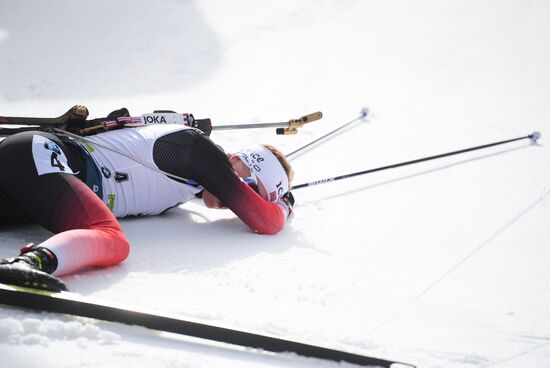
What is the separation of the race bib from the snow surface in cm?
29

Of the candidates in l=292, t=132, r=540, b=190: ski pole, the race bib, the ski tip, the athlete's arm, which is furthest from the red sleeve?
the ski tip

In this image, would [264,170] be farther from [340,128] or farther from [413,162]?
[340,128]

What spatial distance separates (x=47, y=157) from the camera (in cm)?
204

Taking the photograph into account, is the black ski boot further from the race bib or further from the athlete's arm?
the athlete's arm

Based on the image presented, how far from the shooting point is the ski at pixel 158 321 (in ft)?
4.97

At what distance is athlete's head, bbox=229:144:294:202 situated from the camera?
8.66ft

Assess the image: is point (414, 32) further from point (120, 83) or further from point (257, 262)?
point (257, 262)

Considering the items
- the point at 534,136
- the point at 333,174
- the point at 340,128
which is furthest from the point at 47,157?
the point at 534,136

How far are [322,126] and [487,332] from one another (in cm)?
254

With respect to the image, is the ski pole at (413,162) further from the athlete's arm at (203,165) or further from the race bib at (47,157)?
the race bib at (47,157)

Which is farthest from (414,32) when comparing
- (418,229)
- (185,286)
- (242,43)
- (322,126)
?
(185,286)

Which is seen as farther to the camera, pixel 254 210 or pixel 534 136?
pixel 534 136

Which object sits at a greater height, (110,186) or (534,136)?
(534,136)

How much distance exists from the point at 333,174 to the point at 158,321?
200 cm
